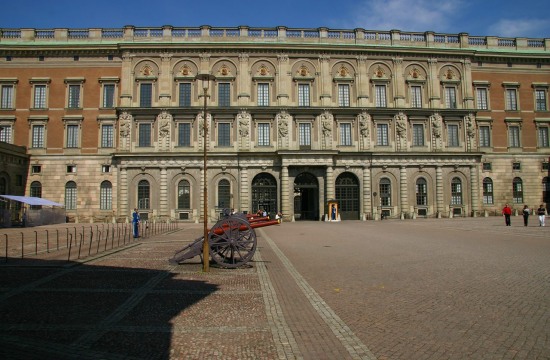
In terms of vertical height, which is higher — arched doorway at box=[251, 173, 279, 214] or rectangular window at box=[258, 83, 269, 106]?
rectangular window at box=[258, 83, 269, 106]

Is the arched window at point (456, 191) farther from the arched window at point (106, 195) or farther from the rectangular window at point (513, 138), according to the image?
the arched window at point (106, 195)

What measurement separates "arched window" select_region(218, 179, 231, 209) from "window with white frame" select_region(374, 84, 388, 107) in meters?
18.2

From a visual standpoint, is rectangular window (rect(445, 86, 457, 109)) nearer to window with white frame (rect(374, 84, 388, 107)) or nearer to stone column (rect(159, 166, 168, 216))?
window with white frame (rect(374, 84, 388, 107))

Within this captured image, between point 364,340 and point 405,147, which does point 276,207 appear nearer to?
point 405,147

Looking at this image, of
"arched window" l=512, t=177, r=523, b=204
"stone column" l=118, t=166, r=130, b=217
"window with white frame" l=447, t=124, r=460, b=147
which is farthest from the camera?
"arched window" l=512, t=177, r=523, b=204

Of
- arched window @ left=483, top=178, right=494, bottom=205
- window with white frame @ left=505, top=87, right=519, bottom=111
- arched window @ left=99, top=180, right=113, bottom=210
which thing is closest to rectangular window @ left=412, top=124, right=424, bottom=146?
arched window @ left=483, top=178, right=494, bottom=205

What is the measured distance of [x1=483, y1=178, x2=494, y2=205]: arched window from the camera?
4681 centimetres

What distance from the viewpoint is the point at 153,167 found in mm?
42469

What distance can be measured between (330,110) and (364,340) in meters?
38.6

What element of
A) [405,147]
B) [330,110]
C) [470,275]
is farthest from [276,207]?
[470,275]

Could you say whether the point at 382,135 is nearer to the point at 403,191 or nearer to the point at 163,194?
the point at 403,191

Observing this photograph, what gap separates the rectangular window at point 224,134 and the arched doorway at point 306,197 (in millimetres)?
8117

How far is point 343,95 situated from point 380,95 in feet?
13.4

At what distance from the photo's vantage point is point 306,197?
46.5 meters
